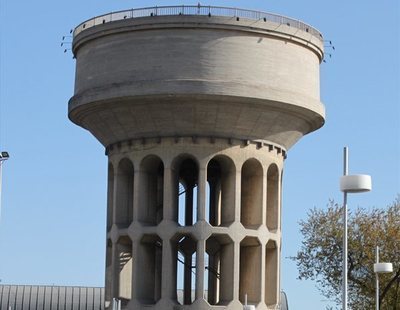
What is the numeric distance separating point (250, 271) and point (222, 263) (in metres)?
1.25

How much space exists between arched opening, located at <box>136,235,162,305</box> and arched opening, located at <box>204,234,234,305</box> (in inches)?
93.0

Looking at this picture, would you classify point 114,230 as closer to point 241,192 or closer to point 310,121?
point 241,192

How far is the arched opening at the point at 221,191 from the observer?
4794 centimetres

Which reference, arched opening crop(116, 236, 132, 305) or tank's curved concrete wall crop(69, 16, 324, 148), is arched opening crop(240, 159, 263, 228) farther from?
arched opening crop(116, 236, 132, 305)

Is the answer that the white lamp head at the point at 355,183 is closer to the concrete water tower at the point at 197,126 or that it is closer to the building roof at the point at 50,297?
the concrete water tower at the point at 197,126

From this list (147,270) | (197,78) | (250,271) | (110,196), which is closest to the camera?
(197,78)

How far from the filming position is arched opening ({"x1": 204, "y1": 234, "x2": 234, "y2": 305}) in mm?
47656

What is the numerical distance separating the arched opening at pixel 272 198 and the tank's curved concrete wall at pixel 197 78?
7.94ft

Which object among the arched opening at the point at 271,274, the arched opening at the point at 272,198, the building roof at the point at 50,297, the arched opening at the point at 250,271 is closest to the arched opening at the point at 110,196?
the arched opening at the point at 250,271

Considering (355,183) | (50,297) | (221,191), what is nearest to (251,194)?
(221,191)

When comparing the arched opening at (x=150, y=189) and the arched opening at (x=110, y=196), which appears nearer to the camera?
the arched opening at (x=150, y=189)

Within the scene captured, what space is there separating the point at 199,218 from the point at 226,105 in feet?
15.5

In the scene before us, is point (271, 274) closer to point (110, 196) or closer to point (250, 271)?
point (250, 271)

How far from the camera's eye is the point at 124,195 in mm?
49469
